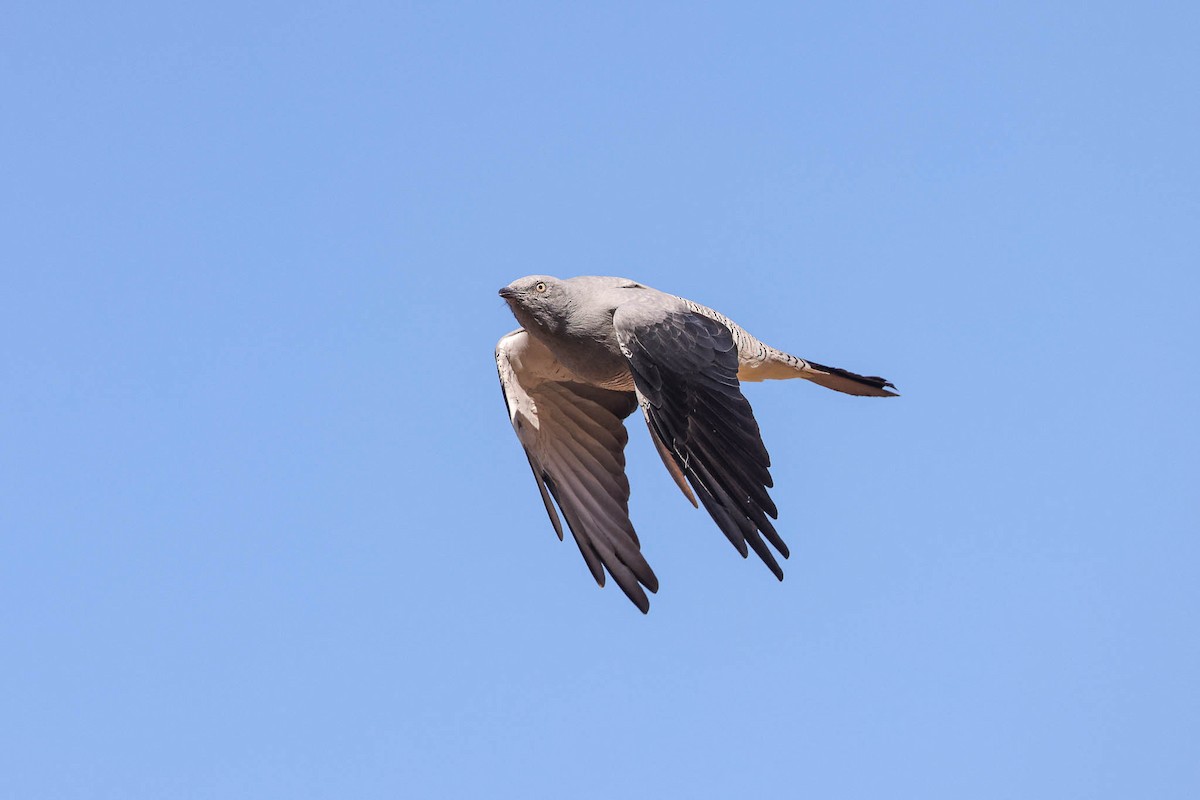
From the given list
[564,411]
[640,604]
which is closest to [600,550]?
[640,604]

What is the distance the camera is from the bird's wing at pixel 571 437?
12078 mm

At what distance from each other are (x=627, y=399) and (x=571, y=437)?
0.59 m

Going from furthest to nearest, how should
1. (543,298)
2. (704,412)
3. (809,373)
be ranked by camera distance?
(809,373) < (543,298) < (704,412)

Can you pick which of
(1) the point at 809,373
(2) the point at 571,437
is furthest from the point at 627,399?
(1) the point at 809,373

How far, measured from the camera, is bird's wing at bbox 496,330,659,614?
39.6ft

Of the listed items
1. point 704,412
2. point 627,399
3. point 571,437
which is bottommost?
point 704,412

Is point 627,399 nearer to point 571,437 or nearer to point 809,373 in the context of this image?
point 571,437

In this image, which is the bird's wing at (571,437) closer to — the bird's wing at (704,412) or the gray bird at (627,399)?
the gray bird at (627,399)

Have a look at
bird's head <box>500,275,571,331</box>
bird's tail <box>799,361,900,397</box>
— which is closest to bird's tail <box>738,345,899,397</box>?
bird's tail <box>799,361,900,397</box>

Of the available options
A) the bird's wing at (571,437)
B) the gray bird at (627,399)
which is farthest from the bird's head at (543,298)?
the bird's wing at (571,437)

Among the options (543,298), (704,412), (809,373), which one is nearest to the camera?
(704,412)

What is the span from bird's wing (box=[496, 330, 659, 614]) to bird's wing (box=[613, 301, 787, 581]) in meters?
1.15

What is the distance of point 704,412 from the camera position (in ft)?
34.9

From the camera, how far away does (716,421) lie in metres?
10.5
